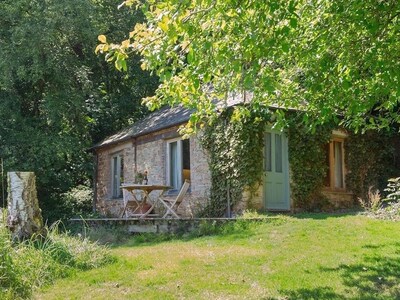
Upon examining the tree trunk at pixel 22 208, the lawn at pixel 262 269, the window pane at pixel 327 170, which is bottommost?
the lawn at pixel 262 269

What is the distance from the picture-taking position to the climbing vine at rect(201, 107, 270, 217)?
1293cm

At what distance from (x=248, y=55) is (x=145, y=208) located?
9908 millimetres

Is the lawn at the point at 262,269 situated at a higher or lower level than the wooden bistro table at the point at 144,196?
lower

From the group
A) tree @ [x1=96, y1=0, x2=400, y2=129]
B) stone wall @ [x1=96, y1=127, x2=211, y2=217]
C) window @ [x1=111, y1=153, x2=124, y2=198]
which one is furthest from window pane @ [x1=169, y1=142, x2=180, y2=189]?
tree @ [x1=96, y1=0, x2=400, y2=129]

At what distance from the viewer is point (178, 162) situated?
51.5 ft

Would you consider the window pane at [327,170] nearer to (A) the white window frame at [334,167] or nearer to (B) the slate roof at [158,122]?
(A) the white window frame at [334,167]

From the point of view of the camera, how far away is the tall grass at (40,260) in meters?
6.27

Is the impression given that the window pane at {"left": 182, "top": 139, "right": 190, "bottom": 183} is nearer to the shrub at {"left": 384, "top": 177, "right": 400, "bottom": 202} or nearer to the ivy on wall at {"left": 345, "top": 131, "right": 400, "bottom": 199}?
the ivy on wall at {"left": 345, "top": 131, "right": 400, "bottom": 199}

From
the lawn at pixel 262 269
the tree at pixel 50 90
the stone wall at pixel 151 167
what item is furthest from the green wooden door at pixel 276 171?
the tree at pixel 50 90

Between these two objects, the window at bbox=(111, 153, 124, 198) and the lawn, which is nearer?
the lawn

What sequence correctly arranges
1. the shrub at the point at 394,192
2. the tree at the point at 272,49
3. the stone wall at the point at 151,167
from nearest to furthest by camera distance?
the tree at the point at 272,49
the shrub at the point at 394,192
the stone wall at the point at 151,167

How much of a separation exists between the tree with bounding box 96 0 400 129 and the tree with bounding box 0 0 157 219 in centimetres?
1057

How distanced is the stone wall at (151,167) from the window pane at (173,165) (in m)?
0.21

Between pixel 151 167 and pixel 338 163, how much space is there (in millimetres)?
5964
